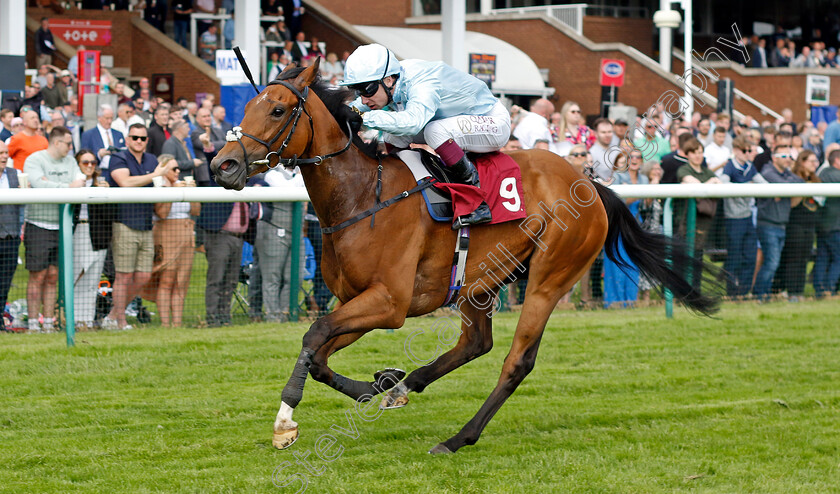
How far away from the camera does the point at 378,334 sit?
25.2 ft

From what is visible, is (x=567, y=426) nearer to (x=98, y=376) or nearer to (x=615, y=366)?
(x=615, y=366)

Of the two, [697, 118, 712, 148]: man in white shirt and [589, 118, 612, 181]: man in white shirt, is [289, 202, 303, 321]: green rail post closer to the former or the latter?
[589, 118, 612, 181]: man in white shirt

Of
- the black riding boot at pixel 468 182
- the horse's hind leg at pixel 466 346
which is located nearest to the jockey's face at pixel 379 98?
the black riding boot at pixel 468 182

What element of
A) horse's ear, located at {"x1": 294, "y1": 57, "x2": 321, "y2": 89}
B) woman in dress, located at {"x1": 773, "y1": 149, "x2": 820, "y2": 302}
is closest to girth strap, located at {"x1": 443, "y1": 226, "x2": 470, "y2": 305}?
horse's ear, located at {"x1": 294, "y1": 57, "x2": 321, "y2": 89}

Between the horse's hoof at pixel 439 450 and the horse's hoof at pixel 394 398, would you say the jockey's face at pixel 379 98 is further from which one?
the horse's hoof at pixel 439 450

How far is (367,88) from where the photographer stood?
4668mm

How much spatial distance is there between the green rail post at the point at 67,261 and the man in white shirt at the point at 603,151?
4.60m

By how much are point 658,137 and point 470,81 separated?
6.07m

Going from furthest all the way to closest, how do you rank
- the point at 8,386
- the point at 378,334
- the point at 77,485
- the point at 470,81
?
the point at 378,334 → the point at 8,386 → the point at 470,81 → the point at 77,485

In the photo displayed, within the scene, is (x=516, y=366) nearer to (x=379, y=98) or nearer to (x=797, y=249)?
(x=379, y=98)

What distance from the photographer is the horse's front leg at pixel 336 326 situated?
13.6 feet

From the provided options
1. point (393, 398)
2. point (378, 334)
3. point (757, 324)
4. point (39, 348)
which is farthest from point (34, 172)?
point (757, 324)

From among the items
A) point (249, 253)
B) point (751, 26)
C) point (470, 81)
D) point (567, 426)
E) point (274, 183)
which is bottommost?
point (567, 426)

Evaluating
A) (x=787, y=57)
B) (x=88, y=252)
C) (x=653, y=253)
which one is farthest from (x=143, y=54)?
(x=653, y=253)
